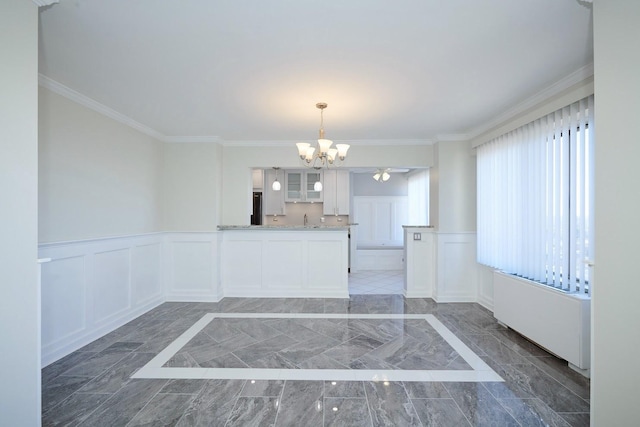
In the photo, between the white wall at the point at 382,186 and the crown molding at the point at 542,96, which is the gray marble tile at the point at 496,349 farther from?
the white wall at the point at 382,186

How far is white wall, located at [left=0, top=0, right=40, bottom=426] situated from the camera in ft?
4.73

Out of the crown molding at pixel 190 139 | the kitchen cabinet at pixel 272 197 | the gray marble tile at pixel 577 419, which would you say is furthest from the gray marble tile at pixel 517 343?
the kitchen cabinet at pixel 272 197

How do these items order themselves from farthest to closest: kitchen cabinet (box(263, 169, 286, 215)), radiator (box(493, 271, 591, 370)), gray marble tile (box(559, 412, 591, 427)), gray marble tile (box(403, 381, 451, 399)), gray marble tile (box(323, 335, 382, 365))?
kitchen cabinet (box(263, 169, 286, 215)) → gray marble tile (box(323, 335, 382, 365)) → radiator (box(493, 271, 591, 370)) → gray marble tile (box(403, 381, 451, 399)) → gray marble tile (box(559, 412, 591, 427))

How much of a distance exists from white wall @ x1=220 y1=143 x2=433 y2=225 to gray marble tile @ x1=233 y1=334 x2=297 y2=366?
7.61ft

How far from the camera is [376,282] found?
5.99 m

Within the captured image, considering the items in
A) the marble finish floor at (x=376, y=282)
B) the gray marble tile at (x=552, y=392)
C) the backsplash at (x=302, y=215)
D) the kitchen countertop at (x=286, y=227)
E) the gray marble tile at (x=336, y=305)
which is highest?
the backsplash at (x=302, y=215)

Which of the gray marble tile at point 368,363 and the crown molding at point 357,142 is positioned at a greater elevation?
the crown molding at point 357,142

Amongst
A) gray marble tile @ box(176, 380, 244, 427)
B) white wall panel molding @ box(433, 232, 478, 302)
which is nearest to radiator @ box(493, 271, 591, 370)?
white wall panel molding @ box(433, 232, 478, 302)

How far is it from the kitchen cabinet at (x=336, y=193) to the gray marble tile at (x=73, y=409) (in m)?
5.84

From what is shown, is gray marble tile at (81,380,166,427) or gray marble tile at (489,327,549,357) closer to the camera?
gray marble tile at (81,380,166,427)

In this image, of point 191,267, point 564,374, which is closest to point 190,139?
point 191,267

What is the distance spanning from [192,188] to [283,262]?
1949 millimetres

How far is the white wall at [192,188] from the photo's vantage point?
15.3 feet

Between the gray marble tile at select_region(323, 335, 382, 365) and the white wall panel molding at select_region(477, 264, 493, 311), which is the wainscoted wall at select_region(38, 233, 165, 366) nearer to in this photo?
the gray marble tile at select_region(323, 335, 382, 365)
